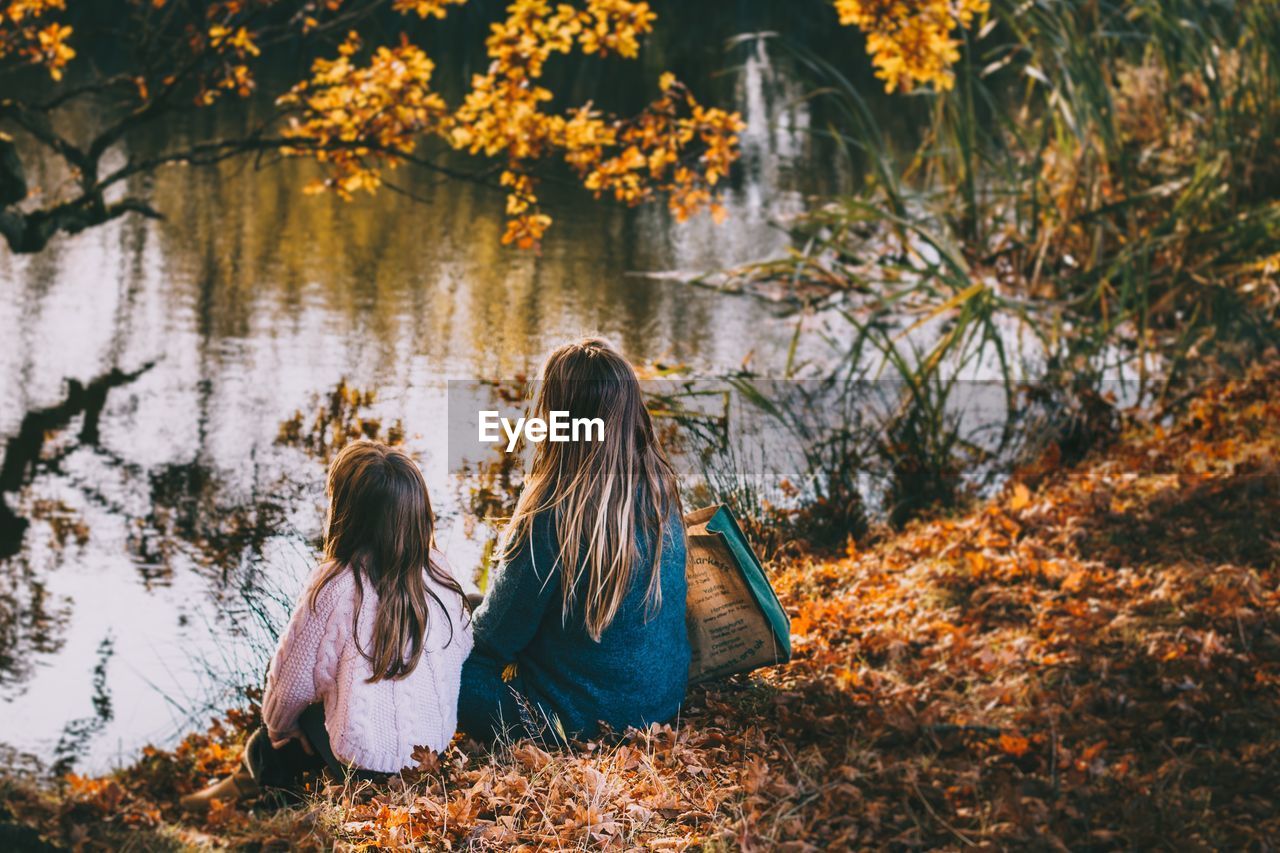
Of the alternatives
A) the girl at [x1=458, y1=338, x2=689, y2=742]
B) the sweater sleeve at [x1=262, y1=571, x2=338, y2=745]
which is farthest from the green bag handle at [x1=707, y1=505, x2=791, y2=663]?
the sweater sleeve at [x1=262, y1=571, x2=338, y2=745]

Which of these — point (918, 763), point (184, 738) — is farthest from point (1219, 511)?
point (184, 738)

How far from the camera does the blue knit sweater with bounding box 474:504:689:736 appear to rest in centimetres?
318

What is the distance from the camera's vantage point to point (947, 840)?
296cm

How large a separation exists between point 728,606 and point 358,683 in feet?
3.28

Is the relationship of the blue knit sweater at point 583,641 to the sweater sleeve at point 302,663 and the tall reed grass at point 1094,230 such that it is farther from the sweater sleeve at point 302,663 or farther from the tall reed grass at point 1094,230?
the tall reed grass at point 1094,230

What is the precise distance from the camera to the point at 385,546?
10.4 feet

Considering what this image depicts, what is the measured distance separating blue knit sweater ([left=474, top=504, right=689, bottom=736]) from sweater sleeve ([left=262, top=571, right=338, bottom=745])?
1.27 feet

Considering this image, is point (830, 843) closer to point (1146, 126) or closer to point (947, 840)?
point (947, 840)

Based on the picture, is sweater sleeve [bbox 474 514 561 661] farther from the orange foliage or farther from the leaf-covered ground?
the orange foliage

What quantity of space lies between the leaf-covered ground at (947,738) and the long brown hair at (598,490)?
0.44 metres

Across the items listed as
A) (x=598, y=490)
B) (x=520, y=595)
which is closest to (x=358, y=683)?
(x=520, y=595)

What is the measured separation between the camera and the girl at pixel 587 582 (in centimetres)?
313

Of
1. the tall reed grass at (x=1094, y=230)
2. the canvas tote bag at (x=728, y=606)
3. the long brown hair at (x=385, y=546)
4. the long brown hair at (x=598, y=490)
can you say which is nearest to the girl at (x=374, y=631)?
the long brown hair at (x=385, y=546)

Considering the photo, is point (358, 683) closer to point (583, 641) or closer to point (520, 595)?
point (520, 595)
